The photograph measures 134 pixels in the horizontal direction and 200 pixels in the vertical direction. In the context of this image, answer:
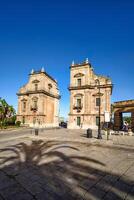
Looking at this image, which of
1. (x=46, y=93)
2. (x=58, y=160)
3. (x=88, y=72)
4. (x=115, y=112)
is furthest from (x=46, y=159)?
(x=46, y=93)

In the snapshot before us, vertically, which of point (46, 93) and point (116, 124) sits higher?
point (46, 93)

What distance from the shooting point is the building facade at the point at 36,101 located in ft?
137

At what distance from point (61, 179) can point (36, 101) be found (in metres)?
37.8

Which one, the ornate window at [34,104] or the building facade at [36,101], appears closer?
the building facade at [36,101]

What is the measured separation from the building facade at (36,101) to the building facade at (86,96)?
981cm

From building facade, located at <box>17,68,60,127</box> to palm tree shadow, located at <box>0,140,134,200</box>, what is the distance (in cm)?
3382

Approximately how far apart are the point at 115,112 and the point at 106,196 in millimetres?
23913

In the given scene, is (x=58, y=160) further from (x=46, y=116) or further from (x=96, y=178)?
(x=46, y=116)

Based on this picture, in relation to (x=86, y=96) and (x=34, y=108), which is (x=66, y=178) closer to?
(x=86, y=96)

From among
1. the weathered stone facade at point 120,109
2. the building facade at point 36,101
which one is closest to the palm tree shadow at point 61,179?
the weathered stone facade at point 120,109

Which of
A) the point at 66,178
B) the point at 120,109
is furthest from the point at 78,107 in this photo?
the point at 66,178

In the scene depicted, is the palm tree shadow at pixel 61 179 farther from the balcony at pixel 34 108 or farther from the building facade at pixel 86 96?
the balcony at pixel 34 108

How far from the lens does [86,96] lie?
112 feet

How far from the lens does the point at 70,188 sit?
508 centimetres
